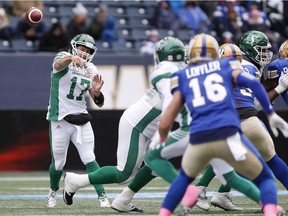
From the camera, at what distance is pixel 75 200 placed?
31.6 ft

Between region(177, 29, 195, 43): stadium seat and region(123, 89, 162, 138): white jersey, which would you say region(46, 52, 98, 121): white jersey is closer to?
region(123, 89, 162, 138): white jersey

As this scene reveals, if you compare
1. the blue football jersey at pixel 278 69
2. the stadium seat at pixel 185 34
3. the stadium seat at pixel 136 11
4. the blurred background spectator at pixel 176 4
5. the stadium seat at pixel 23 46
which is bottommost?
the stadium seat at pixel 185 34

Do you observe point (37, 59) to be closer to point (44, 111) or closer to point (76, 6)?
point (44, 111)

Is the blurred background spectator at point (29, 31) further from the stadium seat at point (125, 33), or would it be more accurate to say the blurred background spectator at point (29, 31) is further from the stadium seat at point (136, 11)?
the stadium seat at point (136, 11)

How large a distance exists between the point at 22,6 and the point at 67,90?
21.6 ft

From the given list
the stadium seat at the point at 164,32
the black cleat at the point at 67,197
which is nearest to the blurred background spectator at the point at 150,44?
the stadium seat at the point at 164,32

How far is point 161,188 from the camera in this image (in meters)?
11.3

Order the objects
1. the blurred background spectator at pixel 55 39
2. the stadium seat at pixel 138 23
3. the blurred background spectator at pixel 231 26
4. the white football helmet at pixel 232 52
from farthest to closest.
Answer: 1. the stadium seat at pixel 138 23
2. the blurred background spectator at pixel 231 26
3. the blurred background spectator at pixel 55 39
4. the white football helmet at pixel 232 52

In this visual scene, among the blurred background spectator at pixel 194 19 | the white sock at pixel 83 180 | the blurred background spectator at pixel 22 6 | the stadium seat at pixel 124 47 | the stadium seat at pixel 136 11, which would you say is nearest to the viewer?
the white sock at pixel 83 180

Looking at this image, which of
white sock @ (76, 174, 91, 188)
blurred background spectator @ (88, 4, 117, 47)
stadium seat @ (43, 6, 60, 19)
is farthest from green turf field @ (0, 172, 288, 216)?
stadium seat @ (43, 6, 60, 19)

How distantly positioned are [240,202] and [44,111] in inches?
205

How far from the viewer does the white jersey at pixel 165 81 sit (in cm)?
702

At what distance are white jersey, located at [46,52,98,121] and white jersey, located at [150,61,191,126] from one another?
5.71 feet

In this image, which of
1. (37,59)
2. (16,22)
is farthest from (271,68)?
(16,22)
